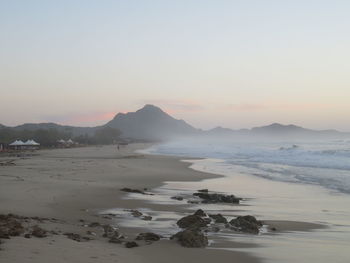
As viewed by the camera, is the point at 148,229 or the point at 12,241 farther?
the point at 148,229

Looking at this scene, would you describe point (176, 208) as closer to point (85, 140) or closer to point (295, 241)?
point (295, 241)

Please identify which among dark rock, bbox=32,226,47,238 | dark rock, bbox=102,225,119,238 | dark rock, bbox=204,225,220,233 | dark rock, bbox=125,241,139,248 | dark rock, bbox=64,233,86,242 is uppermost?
dark rock, bbox=32,226,47,238

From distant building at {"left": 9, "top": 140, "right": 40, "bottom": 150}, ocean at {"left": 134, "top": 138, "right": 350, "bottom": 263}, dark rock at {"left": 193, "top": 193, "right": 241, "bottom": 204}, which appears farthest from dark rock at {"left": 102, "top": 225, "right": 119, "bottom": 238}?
distant building at {"left": 9, "top": 140, "right": 40, "bottom": 150}

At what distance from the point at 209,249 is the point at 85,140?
4442 inches

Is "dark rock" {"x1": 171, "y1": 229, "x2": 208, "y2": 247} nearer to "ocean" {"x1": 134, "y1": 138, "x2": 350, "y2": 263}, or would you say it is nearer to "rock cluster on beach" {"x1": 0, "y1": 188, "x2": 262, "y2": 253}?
"rock cluster on beach" {"x1": 0, "y1": 188, "x2": 262, "y2": 253}

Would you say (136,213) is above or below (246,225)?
below

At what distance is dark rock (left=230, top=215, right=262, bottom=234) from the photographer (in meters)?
8.54

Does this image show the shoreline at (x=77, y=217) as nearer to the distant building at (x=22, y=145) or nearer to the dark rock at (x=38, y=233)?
the dark rock at (x=38, y=233)

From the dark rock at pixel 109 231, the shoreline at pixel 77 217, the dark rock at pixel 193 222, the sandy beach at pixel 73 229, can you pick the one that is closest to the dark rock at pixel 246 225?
the dark rock at pixel 193 222

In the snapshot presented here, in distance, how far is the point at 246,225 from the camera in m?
8.64

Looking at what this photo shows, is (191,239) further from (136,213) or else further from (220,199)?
(220,199)

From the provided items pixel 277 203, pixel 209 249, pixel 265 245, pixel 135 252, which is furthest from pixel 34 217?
pixel 277 203

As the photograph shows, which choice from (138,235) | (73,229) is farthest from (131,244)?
(73,229)

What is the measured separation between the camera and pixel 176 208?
1164 centimetres
